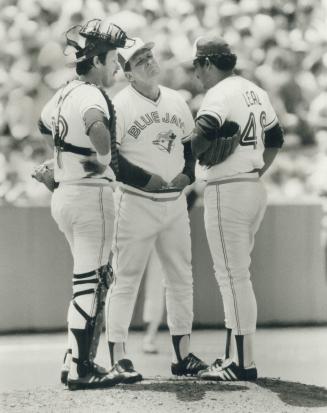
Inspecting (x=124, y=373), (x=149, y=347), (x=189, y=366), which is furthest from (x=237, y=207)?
(x=149, y=347)

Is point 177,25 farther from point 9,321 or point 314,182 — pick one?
point 9,321

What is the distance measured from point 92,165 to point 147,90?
74 centimetres

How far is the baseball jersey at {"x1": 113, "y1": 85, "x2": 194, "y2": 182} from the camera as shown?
6727 millimetres

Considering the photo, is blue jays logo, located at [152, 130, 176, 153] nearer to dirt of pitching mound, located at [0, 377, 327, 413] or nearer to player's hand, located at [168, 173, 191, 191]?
player's hand, located at [168, 173, 191, 191]

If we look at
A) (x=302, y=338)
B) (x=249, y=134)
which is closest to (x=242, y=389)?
(x=249, y=134)

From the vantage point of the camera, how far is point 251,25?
9.94 m

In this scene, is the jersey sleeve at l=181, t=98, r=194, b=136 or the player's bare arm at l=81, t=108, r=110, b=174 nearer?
the player's bare arm at l=81, t=108, r=110, b=174

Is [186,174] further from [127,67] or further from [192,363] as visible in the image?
[192,363]

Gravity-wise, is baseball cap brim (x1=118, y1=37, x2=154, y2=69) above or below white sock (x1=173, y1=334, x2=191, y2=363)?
above

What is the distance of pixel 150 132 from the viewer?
675cm

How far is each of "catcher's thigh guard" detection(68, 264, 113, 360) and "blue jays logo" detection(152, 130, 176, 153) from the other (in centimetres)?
87

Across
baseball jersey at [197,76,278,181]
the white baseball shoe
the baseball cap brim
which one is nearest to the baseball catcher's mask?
the baseball cap brim

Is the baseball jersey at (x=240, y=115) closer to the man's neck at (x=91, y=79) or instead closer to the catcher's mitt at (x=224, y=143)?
the catcher's mitt at (x=224, y=143)

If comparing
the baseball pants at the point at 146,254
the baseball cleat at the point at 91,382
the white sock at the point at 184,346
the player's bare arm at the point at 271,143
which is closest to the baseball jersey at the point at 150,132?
the baseball pants at the point at 146,254
